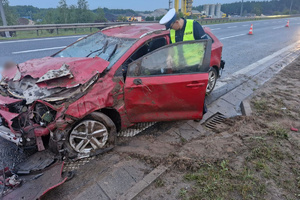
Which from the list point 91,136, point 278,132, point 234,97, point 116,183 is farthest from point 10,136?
point 234,97

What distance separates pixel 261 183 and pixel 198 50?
7.15ft

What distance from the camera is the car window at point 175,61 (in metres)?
3.35

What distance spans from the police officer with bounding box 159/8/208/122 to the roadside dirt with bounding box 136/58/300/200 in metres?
0.80

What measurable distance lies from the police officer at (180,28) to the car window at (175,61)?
0.34 metres

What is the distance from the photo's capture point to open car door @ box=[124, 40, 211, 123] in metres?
3.30

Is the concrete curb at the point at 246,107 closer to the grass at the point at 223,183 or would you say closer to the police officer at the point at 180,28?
the police officer at the point at 180,28

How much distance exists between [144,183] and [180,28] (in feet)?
9.00

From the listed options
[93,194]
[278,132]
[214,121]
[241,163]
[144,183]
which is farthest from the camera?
[214,121]

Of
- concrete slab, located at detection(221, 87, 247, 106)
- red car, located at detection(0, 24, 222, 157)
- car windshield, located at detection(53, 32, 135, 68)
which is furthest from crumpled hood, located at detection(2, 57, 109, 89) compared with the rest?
concrete slab, located at detection(221, 87, 247, 106)

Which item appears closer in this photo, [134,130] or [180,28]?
[134,130]

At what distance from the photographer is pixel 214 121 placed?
14.6 ft

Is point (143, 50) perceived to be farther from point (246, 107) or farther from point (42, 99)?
point (246, 107)

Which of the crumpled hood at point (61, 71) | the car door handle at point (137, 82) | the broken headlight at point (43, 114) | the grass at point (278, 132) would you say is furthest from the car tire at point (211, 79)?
the broken headlight at point (43, 114)

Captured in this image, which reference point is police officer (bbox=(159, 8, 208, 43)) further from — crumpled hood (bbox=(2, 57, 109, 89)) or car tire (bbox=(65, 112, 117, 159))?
car tire (bbox=(65, 112, 117, 159))
